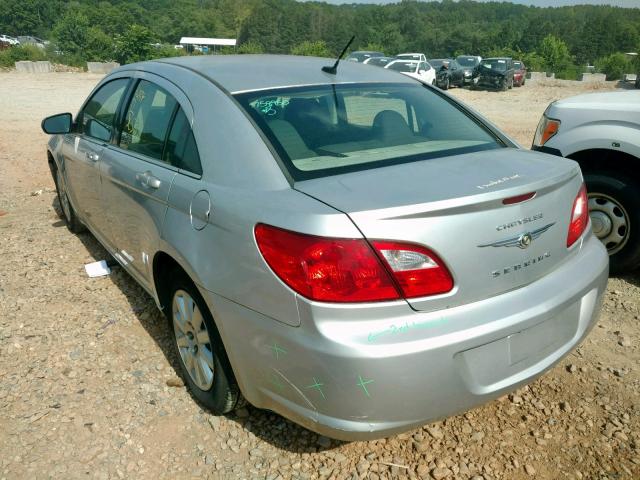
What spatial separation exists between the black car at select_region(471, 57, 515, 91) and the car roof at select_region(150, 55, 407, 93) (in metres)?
26.7

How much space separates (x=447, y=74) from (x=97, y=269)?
26.4m

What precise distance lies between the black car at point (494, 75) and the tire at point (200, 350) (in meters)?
27.9

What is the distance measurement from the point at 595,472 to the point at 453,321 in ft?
3.50

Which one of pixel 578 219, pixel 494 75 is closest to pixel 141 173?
pixel 578 219

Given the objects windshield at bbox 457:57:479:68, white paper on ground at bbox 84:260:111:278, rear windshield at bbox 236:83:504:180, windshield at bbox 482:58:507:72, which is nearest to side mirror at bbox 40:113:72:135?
white paper on ground at bbox 84:260:111:278

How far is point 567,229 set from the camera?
7.29 feet

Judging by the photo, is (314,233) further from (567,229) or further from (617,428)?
(617,428)

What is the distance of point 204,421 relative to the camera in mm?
2635

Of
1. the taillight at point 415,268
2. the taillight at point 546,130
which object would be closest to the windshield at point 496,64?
the taillight at point 546,130

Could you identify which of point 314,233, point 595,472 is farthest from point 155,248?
point 595,472

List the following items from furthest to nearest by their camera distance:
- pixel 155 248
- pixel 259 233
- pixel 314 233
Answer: pixel 155 248 → pixel 259 233 → pixel 314 233

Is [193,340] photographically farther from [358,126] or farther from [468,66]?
[468,66]

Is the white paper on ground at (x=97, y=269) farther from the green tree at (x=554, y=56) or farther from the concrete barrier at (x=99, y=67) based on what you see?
the green tree at (x=554, y=56)

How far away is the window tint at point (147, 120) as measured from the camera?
9.33ft
